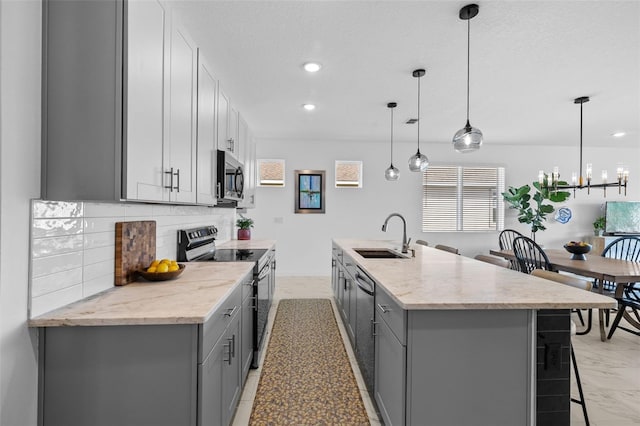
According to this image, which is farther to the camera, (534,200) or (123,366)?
(534,200)

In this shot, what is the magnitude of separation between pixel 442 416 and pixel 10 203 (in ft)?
6.51

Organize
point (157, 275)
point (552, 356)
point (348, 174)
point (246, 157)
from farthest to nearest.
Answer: point (348, 174) < point (246, 157) < point (157, 275) < point (552, 356)

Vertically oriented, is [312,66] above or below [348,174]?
above

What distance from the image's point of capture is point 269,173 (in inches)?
240

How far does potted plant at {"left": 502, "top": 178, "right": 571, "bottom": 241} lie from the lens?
5.84 metres

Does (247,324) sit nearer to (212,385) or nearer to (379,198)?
(212,385)

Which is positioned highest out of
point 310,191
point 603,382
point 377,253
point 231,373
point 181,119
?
point 181,119

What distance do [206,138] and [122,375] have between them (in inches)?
64.2

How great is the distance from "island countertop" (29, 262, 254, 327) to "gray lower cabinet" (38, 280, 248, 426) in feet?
0.16

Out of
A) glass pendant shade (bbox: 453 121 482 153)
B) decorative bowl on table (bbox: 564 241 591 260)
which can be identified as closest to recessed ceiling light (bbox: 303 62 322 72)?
glass pendant shade (bbox: 453 121 482 153)

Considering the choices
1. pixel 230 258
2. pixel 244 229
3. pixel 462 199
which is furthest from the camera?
pixel 462 199

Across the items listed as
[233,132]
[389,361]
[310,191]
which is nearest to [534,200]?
[310,191]

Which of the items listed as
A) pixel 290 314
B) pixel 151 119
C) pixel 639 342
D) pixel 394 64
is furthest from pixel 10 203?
pixel 639 342

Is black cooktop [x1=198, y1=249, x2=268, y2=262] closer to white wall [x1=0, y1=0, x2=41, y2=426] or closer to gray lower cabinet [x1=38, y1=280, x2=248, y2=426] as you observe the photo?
gray lower cabinet [x1=38, y1=280, x2=248, y2=426]
